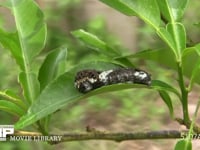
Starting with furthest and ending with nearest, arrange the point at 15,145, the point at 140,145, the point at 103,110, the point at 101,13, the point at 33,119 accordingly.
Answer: the point at 101,13, the point at 103,110, the point at 140,145, the point at 15,145, the point at 33,119

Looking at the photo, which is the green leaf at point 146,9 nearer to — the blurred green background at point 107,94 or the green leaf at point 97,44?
the green leaf at point 97,44

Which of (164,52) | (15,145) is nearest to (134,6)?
(164,52)

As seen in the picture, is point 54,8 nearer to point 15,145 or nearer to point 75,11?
point 75,11

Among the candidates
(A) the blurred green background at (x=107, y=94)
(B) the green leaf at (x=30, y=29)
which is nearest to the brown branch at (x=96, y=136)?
(B) the green leaf at (x=30, y=29)

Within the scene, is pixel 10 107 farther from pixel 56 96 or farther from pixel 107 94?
pixel 107 94

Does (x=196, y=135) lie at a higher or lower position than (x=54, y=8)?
lower

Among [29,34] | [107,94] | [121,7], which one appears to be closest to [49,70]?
[29,34]
